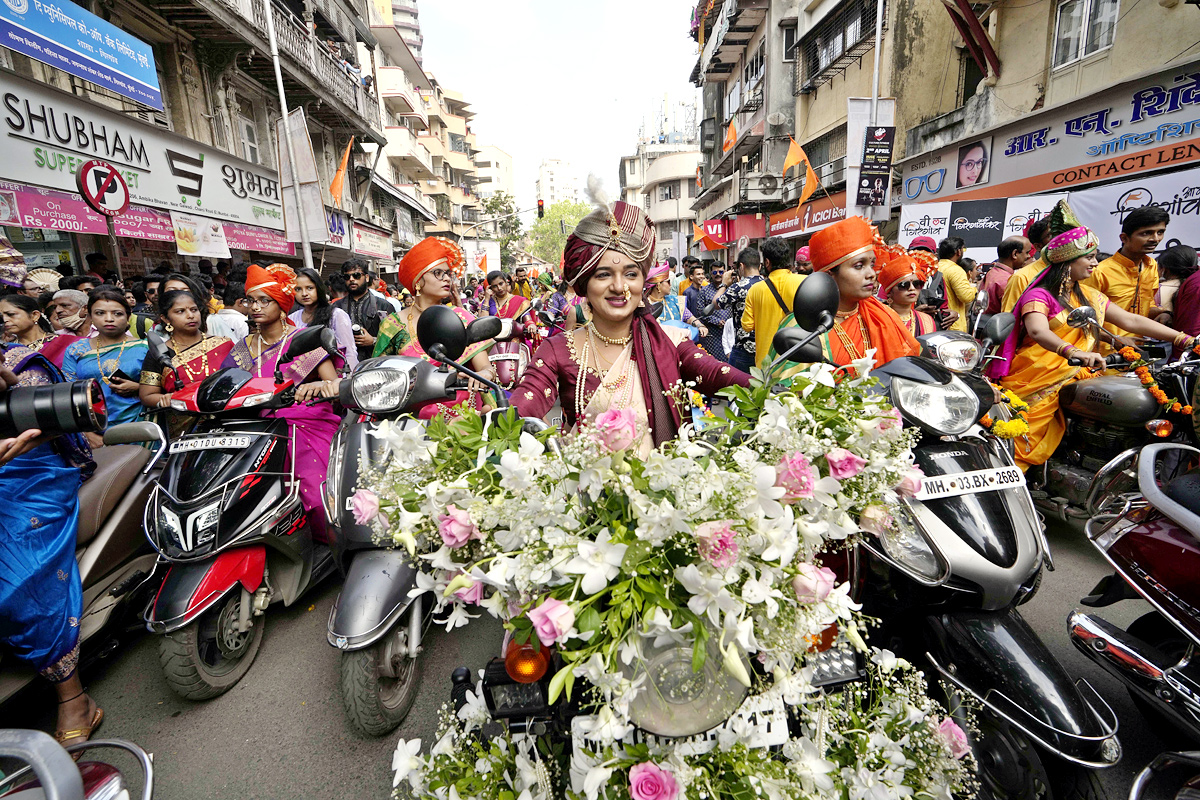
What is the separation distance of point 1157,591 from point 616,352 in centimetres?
196

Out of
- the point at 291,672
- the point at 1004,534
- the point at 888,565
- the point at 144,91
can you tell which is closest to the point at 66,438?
the point at 291,672

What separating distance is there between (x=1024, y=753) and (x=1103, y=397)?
9.31 ft

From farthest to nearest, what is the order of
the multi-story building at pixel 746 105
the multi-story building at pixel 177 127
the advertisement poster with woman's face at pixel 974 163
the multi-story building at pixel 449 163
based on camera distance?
1. the multi-story building at pixel 449 163
2. the multi-story building at pixel 746 105
3. the advertisement poster with woman's face at pixel 974 163
4. the multi-story building at pixel 177 127

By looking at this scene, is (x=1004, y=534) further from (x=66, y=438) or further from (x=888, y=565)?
(x=66, y=438)

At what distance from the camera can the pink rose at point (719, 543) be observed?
96cm

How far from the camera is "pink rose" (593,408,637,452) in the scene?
3.45ft

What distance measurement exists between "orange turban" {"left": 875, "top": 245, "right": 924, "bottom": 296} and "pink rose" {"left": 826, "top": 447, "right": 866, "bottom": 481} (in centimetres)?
294

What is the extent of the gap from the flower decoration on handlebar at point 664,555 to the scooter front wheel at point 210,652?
5.36 feet

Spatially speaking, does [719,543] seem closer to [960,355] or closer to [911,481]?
[911,481]

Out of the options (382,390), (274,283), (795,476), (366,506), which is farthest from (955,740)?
(274,283)

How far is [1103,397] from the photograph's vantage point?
3496 mm

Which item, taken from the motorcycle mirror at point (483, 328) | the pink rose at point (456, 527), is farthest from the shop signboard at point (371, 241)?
the pink rose at point (456, 527)

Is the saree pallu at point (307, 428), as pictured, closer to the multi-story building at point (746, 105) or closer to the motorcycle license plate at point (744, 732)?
the motorcycle license plate at point (744, 732)

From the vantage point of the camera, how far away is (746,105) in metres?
25.8
